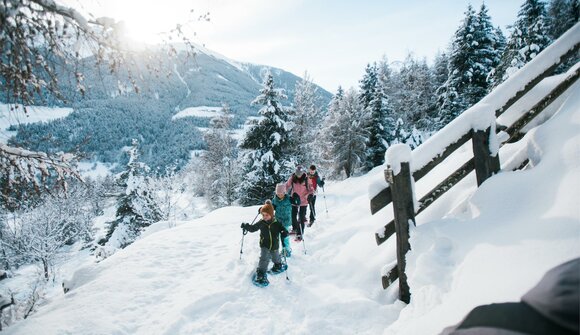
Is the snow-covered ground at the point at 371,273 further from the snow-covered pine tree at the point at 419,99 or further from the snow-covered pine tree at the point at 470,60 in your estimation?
the snow-covered pine tree at the point at 419,99

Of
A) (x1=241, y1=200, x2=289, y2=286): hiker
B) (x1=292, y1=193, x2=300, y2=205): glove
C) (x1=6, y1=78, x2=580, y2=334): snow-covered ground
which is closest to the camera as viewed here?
(x1=6, y1=78, x2=580, y2=334): snow-covered ground

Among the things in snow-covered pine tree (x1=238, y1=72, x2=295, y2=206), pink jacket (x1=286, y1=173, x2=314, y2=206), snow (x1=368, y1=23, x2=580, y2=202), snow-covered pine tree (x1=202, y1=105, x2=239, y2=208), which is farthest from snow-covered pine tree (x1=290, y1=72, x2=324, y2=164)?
snow (x1=368, y1=23, x2=580, y2=202)

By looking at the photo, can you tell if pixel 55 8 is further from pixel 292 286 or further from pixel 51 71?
pixel 292 286

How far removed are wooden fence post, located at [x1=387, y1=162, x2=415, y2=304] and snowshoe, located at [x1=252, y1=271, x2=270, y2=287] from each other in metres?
2.85

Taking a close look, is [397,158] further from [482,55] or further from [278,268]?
[482,55]

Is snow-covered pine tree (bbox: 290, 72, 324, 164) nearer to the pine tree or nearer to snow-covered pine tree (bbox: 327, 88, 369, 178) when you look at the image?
snow-covered pine tree (bbox: 327, 88, 369, 178)

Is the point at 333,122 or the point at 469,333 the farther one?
the point at 333,122

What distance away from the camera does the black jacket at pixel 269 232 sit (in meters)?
6.46

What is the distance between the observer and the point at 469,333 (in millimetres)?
1411

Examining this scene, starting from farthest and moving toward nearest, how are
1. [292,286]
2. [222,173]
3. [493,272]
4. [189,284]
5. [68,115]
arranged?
[68,115], [222,173], [189,284], [292,286], [493,272]

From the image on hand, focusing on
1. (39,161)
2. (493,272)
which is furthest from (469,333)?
(39,161)

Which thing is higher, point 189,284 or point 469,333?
point 469,333

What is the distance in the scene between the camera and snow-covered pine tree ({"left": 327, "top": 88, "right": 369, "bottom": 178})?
3153cm

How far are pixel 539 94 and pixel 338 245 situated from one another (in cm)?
494
